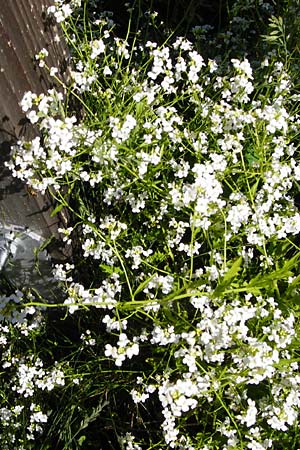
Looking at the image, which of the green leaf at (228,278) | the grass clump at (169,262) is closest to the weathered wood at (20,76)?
the grass clump at (169,262)

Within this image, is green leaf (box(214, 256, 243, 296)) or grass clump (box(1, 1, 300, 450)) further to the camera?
grass clump (box(1, 1, 300, 450))

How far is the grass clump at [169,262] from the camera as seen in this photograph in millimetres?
1560

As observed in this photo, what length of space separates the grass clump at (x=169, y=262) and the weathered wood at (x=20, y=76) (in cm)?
5

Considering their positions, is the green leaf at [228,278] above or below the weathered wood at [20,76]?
below

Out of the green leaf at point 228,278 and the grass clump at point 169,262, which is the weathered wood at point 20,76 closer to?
the grass clump at point 169,262

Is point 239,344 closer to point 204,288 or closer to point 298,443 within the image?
point 204,288

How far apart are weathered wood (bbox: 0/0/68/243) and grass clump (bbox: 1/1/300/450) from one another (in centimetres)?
5

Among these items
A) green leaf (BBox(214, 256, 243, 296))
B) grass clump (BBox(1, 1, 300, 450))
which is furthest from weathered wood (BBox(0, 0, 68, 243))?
green leaf (BBox(214, 256, 243, 296))

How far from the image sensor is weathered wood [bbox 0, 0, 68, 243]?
4.99 feet

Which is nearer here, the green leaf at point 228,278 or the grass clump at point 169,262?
the green leaf at point 228,278

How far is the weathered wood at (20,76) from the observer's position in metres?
1.52

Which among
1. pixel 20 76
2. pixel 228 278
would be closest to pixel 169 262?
pixel 228 278

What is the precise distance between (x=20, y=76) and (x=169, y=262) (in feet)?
2.49

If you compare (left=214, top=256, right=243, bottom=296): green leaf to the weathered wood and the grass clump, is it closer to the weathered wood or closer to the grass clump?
the grass clump
